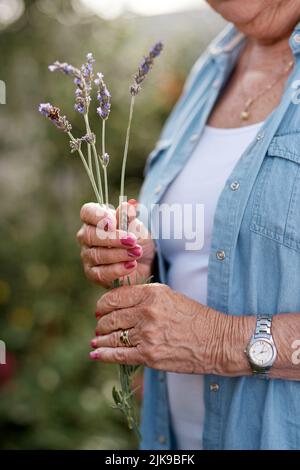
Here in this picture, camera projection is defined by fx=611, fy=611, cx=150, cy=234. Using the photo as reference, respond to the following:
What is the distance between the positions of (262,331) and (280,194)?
25cm

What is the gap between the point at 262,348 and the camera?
110 cm

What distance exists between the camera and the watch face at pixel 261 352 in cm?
110

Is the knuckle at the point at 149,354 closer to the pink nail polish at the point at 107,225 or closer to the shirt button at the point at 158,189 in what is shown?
the pink nail polish at the point at 107,225

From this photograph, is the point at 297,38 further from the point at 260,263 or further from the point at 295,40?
the point at 260,263

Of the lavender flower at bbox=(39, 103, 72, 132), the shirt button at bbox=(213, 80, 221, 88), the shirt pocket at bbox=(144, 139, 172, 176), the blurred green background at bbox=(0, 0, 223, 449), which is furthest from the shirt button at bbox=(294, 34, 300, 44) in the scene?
the blurred green background at bbox=(0, 0, 223, 449)

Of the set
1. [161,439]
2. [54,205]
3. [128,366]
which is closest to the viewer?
[128,366]

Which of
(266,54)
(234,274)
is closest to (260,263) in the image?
(234,274)

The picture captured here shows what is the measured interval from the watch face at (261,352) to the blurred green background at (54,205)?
→ 4.59 ft

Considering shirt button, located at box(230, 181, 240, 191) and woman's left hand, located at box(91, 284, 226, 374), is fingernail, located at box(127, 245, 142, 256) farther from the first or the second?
shirt button, located at box(230, 181, 240, 191)

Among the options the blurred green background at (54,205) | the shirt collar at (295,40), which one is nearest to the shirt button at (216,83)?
the shirt collar at (295,40)

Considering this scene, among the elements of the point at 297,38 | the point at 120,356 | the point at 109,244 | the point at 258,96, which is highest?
the point at 297,38

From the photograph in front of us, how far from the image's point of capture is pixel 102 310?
121 centimetres

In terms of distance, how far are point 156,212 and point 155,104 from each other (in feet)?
5.31

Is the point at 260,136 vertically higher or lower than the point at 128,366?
higher
